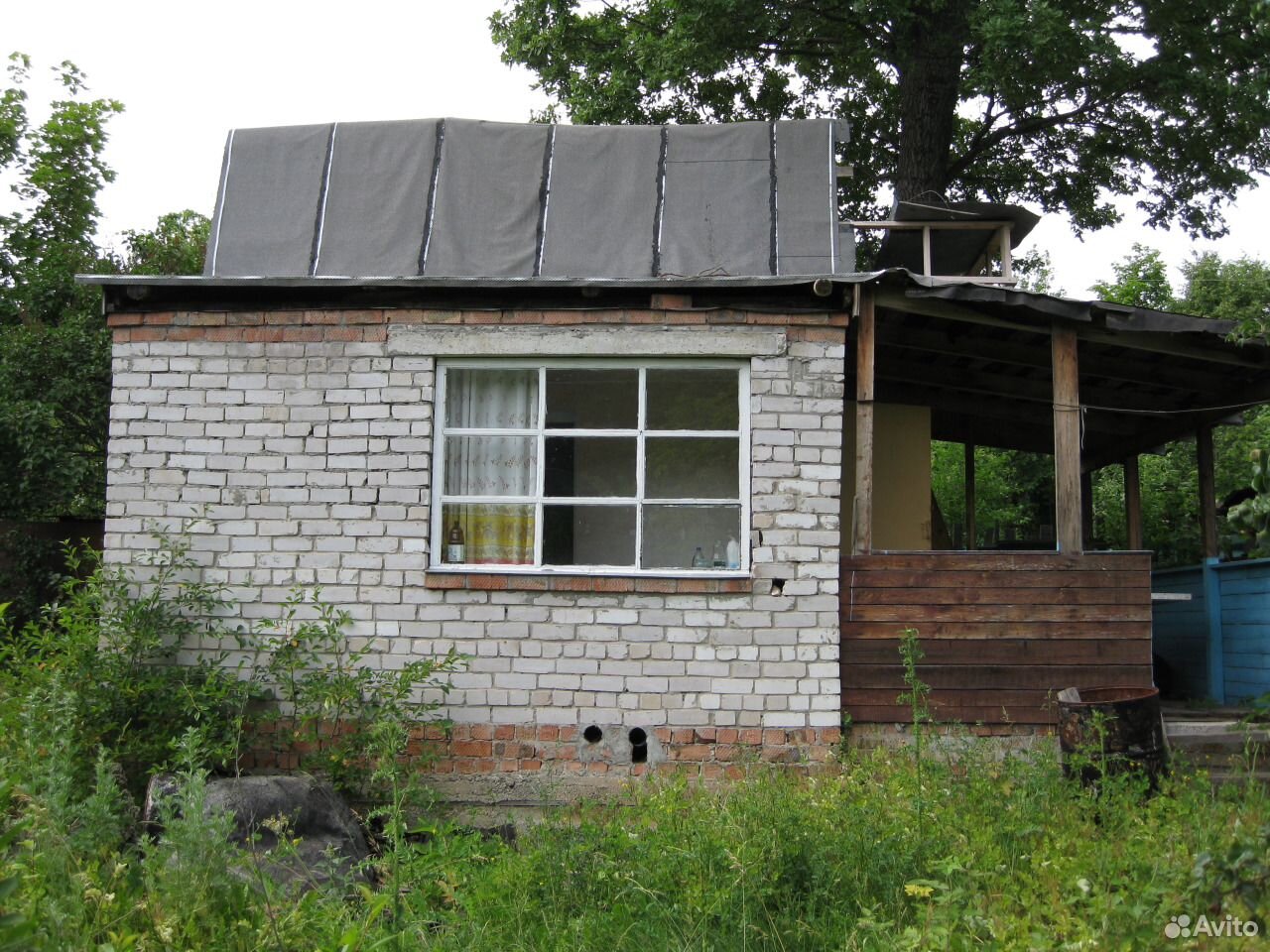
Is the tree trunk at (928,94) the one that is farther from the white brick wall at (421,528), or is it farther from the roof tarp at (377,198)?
the white brick wall at (421,528)

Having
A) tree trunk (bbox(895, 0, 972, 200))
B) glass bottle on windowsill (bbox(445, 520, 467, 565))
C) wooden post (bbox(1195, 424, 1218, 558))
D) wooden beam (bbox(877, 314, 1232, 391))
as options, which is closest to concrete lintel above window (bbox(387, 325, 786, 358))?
glass bottle on windowsill (bbox(445, 520, 467, 565))

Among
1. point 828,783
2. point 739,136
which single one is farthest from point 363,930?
point 739,136

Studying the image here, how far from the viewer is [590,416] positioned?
8.12 meters

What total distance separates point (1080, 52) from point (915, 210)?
19.8 ft

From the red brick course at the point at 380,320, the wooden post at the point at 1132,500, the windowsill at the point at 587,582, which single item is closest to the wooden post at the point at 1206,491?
the wooden post at the point at 1132,500

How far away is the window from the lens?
25.9 ft

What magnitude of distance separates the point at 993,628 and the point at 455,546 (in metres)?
3.77

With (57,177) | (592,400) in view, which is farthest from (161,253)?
(592,400)

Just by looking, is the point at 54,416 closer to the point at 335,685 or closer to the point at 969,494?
the point at 335,685

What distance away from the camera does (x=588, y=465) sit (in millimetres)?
8109

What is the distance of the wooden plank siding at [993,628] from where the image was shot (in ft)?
25.2

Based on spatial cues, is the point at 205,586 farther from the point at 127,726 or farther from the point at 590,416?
the point at 590,416

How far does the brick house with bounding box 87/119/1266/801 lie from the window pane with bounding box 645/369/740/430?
0.9 inches

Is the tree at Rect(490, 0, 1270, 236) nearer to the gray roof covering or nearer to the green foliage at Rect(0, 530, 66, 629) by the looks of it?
the gray roof covering
